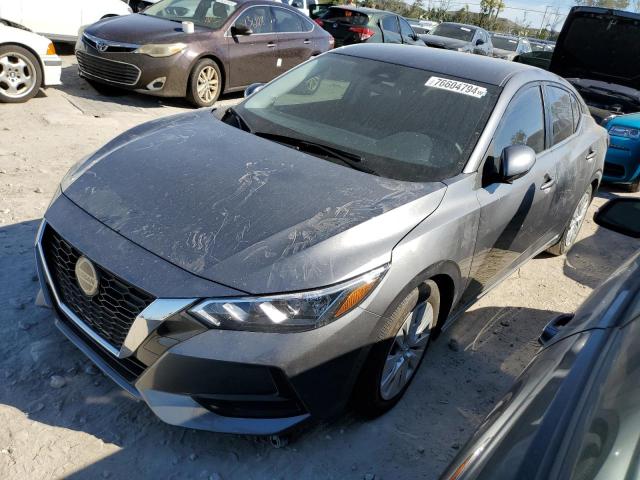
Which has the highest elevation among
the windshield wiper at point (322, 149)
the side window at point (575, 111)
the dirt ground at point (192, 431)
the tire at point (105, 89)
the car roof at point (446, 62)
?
the car roof at point (446, 62)

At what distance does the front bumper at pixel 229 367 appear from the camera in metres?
2.15

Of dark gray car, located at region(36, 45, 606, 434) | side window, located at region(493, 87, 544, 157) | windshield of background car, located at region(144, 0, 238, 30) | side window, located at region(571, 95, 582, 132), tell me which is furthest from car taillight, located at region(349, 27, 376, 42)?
side window, located at region(493, 87, 544, 157)

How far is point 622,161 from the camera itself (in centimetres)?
701

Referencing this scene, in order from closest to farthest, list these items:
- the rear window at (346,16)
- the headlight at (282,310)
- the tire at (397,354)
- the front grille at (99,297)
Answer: the headlight at (282,310) → the front grille at (99,297) → the tire at (397,354) → the rear window at (346,16)

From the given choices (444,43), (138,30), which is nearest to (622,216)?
(138,30)

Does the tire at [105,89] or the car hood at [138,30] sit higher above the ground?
the car hood at [138,30]

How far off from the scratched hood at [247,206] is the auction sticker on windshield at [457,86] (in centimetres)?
82

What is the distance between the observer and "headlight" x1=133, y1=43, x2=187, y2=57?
734 cm

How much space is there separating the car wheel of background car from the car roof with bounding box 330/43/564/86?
4704 millimetres

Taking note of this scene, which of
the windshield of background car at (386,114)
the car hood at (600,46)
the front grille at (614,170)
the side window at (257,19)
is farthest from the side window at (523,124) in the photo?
the side window at (257,19)

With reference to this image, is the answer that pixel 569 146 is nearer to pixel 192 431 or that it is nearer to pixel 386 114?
pixel 386 114

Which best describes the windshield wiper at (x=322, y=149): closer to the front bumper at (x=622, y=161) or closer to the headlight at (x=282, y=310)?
the headlight at (x=282, y=310)

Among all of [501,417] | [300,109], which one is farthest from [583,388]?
[300,109]

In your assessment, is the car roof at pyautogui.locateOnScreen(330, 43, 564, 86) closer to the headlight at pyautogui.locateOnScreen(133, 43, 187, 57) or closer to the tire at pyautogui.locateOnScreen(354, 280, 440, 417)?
the tire at pyautogui.locateOnScreen(354, 280, 440, 417)
